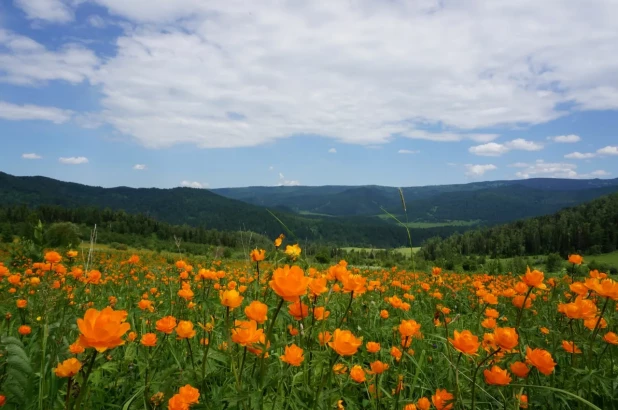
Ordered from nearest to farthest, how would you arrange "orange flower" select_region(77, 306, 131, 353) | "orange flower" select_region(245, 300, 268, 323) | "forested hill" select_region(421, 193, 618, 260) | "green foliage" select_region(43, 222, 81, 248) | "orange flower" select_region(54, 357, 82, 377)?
"orange flower" select_region(77, 306, 131, 353)
"orange flower" select_region(54, 357, 82, 377)
"orange flower" select_region(245, 300, 268, 323)
"green foliage" select_region(43, 222, 81, 248)
"forested hill" select_region(421, 193, 618, 260)

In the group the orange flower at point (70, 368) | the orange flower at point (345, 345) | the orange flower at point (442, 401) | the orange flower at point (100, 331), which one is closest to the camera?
the orange flower at point (100, 331)

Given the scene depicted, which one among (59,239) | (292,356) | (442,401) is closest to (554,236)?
(59,239)

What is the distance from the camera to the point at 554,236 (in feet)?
197

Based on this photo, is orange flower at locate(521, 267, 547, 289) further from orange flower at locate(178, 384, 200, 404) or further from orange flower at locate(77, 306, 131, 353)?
orange flower at locate(77, 306, 131, 353)

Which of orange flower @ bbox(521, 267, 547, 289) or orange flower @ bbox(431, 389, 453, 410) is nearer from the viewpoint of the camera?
orange flower @ bbox(431, 389, 453, 410)

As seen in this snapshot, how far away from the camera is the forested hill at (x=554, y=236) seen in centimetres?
5684

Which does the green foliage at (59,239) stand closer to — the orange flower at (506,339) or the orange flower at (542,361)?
the orange flower at (506,339)

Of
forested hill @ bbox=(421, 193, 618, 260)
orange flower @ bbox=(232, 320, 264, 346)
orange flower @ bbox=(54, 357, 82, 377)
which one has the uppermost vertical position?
orange flower @ bbox=(232, 320, 264, 346)

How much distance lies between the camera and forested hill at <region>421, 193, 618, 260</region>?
56844mm

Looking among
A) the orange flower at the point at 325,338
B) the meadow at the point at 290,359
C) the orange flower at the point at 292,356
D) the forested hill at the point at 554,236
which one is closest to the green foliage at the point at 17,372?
the meadow at the point at 290,359

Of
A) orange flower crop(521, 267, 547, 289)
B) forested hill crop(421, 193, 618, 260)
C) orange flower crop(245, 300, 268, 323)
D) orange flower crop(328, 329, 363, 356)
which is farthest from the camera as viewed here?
forested hill crop(421, 193, 618, 260)

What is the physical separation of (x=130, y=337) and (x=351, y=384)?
57.0 inches

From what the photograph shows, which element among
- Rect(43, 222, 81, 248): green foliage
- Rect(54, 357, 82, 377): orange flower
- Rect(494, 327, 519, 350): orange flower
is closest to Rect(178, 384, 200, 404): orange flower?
Rect(54, 357, 82, 377): orange flower

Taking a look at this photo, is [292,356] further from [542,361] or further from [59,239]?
[59,239]
